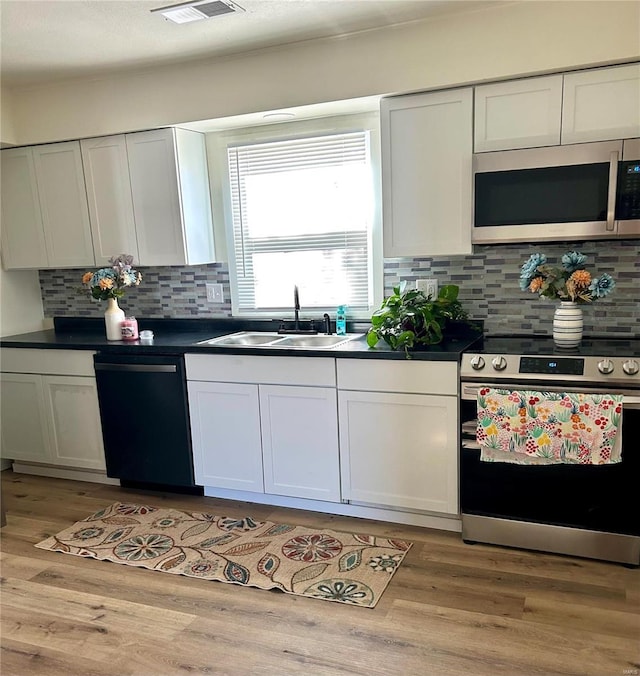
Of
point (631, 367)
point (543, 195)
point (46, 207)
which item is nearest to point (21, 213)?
point (46, 207)

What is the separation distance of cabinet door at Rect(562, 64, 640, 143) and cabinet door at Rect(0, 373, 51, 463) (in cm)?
333

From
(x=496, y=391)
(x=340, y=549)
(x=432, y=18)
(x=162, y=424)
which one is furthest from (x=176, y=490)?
(x=432, y=18)

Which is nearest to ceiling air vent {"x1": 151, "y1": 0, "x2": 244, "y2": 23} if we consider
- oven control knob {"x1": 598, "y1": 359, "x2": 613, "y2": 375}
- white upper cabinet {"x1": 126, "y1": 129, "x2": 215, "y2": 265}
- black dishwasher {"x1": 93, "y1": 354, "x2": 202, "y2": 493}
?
white upper cabinet {"x1": 126, "y1": 129, "x2": 215, "y2": 265}

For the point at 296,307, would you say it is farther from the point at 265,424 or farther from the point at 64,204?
the point at 64,204

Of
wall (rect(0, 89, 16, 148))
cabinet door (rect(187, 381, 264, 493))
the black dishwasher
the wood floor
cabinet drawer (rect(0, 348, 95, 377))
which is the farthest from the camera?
wall (rect(0, 89, 16, 148))

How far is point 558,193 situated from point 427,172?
621 mm

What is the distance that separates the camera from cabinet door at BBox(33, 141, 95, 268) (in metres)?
3.58

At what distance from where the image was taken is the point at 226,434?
10.2 feet

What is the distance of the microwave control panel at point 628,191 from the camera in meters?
2.40

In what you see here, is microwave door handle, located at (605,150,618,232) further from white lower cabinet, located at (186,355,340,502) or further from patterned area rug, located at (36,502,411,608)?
patterned area rug, located at (36,502,411,608)

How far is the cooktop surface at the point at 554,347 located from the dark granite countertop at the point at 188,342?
4.3 inches

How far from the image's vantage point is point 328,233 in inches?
133

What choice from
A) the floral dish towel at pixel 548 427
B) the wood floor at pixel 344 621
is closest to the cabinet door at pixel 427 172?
the floral dish towel at pixel 548 427

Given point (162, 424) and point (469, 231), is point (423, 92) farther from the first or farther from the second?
point (162, 424)
